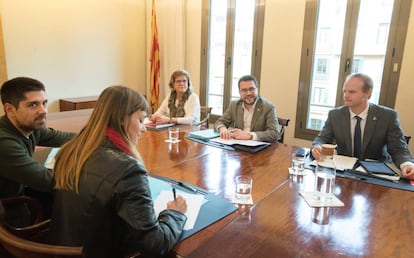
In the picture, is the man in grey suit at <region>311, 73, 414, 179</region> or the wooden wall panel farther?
the wooden wall panel

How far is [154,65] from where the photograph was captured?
4883mm

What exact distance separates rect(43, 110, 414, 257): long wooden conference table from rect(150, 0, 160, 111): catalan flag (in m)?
3.27

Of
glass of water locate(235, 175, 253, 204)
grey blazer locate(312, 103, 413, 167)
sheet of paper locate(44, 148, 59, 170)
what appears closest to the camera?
glass of water locate(235, 175, 253, 204)

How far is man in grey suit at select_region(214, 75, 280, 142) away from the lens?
7.49 ft

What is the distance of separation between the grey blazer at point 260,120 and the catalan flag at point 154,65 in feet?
8.00

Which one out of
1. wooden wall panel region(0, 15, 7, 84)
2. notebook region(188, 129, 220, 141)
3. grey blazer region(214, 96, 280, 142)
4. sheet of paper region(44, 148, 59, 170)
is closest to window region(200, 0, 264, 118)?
grey blazer region(214, 96, 280, 142)

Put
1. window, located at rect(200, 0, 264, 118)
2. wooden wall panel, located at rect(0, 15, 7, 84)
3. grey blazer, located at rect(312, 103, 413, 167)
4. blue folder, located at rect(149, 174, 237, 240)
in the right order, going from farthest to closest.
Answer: window, located at rect(200, 0, 264, 118) → wooden wall panel, located at rect(0, 15, 7, 84) → grey blazer, located at rect(312, 103, 413, 167) → blue folder, located at rect(149, 174, 237, 240)

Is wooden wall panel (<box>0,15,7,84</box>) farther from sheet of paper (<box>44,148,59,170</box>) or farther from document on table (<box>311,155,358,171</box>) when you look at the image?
document on table (<box>311,155,358,171</box>)

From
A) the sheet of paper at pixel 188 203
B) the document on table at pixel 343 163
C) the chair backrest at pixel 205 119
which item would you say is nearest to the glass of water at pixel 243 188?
the sheet of paper at pixel 188 203

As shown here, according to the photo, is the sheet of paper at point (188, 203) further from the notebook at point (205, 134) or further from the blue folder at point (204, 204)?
the notebook at point (205, 134)

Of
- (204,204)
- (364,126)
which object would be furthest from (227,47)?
(204,204)

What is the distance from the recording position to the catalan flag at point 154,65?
15.7ft

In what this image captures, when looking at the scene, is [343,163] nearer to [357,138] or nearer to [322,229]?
[357,138]

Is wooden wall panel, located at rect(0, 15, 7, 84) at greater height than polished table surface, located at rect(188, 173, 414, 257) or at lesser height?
greater
